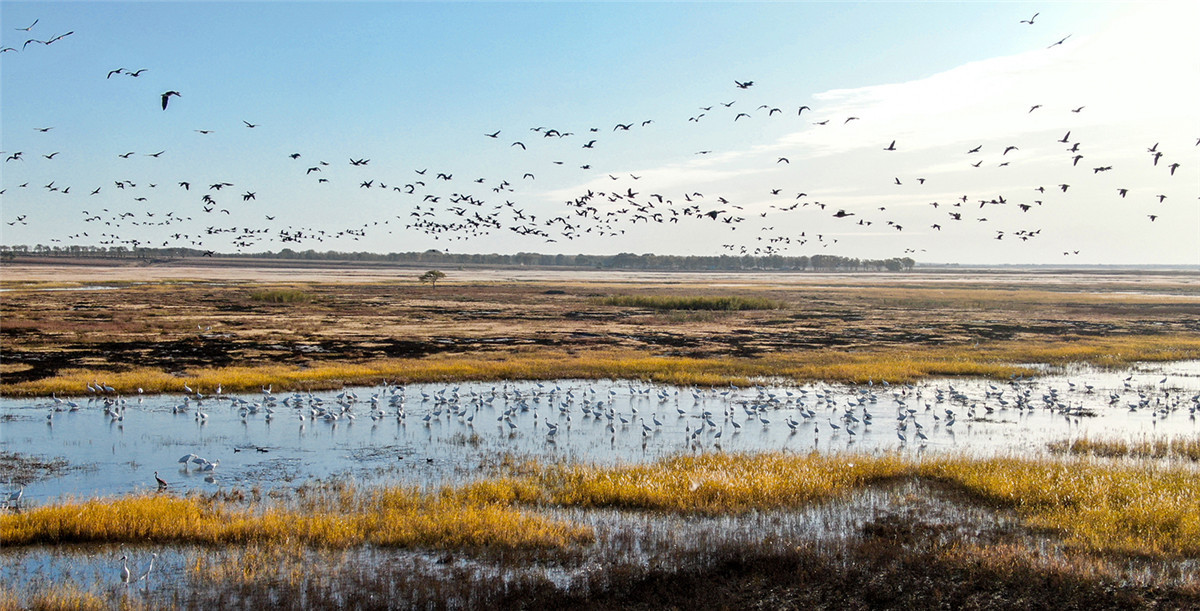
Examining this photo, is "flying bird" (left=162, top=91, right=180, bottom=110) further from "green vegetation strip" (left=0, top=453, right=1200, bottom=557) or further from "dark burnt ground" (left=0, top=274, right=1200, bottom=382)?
"dark burnt ground" (left=0, top=274, right=1200, bottom=382)

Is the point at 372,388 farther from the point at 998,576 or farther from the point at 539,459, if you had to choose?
the point at 998,576

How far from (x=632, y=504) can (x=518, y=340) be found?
84.8ft

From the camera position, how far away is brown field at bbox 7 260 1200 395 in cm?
2839

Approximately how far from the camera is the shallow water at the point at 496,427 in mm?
16281

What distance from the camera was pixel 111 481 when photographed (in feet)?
49.0

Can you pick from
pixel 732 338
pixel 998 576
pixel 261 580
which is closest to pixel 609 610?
pixel 261 580

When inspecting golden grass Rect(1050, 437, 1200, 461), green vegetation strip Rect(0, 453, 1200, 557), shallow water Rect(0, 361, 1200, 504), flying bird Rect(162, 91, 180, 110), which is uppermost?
flying bird Rect(162, 91, 180, 110)

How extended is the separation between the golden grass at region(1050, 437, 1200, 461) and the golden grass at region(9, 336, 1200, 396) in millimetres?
9448

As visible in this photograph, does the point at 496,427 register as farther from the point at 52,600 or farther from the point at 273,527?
the point at 52,600

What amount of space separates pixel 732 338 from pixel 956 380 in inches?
543

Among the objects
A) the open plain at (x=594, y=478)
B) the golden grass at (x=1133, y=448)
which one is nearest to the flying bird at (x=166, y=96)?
the open plain at (x=594, y=478)

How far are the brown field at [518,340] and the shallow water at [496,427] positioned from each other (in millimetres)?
2900

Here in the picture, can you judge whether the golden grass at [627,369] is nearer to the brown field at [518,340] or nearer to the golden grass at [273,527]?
the brown field at [518,340]

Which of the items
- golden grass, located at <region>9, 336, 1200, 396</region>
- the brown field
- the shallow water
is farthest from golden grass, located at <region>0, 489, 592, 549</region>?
the brown field
